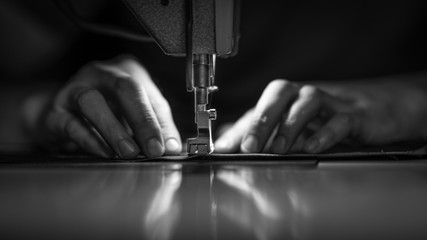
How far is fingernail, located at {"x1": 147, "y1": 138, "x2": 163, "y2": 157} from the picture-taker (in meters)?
0.76

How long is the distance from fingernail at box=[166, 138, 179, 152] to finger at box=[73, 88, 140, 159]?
6 centimetres

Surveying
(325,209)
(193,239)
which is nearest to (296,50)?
(325,209)

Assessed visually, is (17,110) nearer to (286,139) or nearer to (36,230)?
(286,139)

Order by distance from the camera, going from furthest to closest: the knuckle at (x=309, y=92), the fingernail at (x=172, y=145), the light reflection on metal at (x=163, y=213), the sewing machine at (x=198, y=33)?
1. the knuckle at (x=309, y=92)
2. the fingernail at (x=172, y=145)
3. the sewing machine at (x=198, y=33)
4. the light reflection on metal at (x=163, y=213)

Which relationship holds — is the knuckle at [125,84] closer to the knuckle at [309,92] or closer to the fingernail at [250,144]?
the fingernail at [250,144]

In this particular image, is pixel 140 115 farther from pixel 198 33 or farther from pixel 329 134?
pixel 329 134

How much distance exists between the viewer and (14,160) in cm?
74

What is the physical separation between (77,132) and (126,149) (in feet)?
0.60

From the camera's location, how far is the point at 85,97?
0.87 m

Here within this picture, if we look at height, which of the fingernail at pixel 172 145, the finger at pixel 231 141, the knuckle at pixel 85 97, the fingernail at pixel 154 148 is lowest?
the finger at pixel 231 141

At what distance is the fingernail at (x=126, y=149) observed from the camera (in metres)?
0.75

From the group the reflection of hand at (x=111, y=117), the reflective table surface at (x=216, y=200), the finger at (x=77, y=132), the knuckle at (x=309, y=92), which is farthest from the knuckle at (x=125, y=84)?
the knuckle at (x=309, y=92)

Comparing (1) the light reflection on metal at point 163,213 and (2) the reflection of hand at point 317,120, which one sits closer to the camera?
(1) the light reflection on metal at point 163,213

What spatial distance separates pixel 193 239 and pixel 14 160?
556mm
